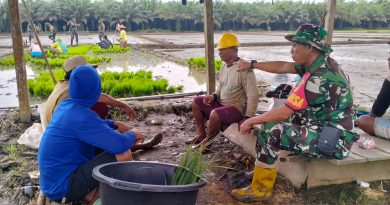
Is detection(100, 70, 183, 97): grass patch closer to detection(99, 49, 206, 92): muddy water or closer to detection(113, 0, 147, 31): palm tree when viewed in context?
detection(99, 49, 206, 92): muddy water

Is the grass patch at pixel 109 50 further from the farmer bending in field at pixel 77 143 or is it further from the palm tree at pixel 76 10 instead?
the palm tree at pixel 76 10

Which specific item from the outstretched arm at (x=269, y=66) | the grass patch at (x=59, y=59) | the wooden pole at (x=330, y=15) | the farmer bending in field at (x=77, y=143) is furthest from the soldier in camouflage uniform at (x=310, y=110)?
the grass patch at (x=59, y=59)

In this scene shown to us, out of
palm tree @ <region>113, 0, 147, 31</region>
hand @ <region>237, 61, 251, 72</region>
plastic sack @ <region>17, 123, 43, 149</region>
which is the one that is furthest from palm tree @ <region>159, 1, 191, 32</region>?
hand @ <region>237, 61, 251, 72</region>

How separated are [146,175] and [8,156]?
2629 mm

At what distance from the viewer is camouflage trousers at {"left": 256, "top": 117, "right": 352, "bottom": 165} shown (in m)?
3.18

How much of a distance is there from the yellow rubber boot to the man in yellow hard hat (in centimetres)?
76

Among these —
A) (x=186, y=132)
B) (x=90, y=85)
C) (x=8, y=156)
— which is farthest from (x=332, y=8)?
(x=8, y=156)

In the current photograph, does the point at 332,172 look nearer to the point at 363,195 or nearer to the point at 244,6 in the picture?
the point at 363,195

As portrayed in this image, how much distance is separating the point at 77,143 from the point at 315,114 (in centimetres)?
187

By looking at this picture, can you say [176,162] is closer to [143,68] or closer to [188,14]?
[143,68]

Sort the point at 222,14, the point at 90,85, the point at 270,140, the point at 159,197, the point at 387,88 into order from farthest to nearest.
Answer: the point at 222,14
the point at 387,88
the point at 270,140
the point at 90,85
the point at 159,197

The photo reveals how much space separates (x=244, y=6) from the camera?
4775cm

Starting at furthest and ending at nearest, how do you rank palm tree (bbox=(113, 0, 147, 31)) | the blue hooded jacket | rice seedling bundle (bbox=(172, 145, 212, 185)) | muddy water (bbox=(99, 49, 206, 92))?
palm tree (bbox=(113, 0, 147, 31)), muddy water (bbox=(99, 49, 206, 92)), the blue hooded jacket, rice seedling bundle (bbox=(172, 145, 212, 185))

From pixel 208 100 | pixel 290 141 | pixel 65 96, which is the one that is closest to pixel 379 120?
pixel 290 141
